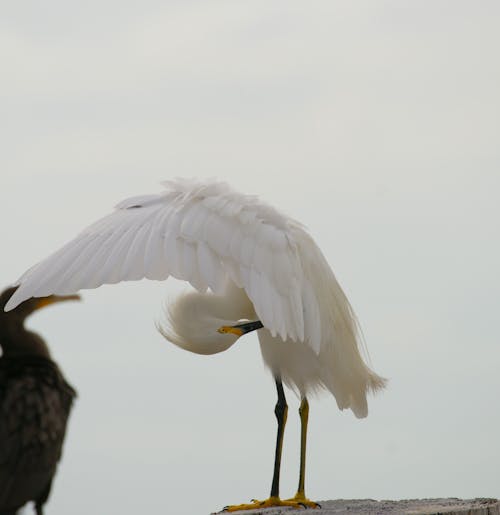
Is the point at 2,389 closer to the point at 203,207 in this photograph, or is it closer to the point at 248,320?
the point at 203,207

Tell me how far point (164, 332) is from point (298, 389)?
91 centimetres

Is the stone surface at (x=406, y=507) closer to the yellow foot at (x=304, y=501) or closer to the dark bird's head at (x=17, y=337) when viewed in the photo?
the yellow foot at (x=304, y=501)

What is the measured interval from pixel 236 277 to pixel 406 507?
62.0 inches

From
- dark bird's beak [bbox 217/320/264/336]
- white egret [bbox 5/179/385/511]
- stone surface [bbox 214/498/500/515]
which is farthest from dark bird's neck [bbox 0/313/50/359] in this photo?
dark bird's beak [bbox 217/320/264/336]

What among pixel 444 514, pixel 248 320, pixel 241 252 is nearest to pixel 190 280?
pixel 241 252

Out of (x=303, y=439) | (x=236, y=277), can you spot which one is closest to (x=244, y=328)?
(x=236, y=277)

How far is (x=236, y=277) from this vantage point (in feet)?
24.1

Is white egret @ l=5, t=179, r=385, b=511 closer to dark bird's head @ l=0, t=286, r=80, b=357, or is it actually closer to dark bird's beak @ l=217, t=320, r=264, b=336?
dark bird's beak @ l=217, t=320, r=264, b=336

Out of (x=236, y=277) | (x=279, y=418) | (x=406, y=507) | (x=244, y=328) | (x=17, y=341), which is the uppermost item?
(x=236, y=277)

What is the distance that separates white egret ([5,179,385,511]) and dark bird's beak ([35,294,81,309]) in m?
0.03

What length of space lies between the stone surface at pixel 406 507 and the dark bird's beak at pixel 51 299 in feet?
5.87

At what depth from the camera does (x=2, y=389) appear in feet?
18.7

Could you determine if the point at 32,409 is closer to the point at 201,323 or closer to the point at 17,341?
the point at 17,341

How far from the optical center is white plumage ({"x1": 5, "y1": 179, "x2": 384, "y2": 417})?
7004mm
